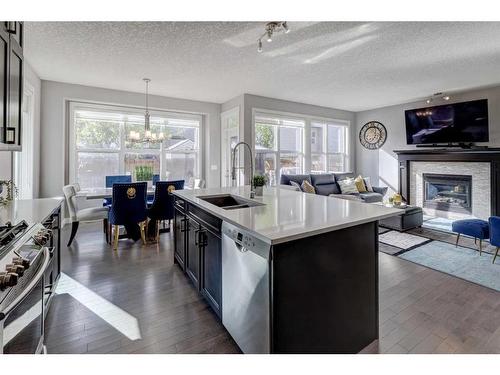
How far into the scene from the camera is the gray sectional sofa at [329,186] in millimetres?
5911

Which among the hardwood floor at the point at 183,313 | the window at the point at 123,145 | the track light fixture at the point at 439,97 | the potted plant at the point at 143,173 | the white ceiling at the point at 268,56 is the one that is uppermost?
the track light fixture at the point at 439,97

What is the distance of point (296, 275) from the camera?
1386 mm

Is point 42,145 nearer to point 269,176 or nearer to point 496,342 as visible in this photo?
point 269,176

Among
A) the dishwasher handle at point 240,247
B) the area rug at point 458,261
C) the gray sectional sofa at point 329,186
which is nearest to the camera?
the dishwasher handle at point 240,247

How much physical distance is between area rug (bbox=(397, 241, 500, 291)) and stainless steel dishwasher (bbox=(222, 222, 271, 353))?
2541 mm

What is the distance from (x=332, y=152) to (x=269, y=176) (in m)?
5.27

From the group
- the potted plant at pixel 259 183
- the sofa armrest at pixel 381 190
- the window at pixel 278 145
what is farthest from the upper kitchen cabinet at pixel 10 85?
the sofa armrest at pixel 381 190

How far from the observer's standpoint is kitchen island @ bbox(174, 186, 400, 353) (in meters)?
1.36

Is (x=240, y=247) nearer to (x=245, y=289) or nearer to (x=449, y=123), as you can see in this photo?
(x=245, y=289)

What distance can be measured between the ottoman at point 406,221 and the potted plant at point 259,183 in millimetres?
3019

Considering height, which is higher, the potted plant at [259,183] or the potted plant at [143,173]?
the potted plant at [143,173]

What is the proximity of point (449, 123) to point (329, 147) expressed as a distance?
2.74 metres

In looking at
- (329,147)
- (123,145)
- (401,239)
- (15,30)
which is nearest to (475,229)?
(401,239)

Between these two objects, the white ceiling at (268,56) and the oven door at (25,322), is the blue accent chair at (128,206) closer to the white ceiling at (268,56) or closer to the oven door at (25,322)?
the white ceiling at (268,56)
